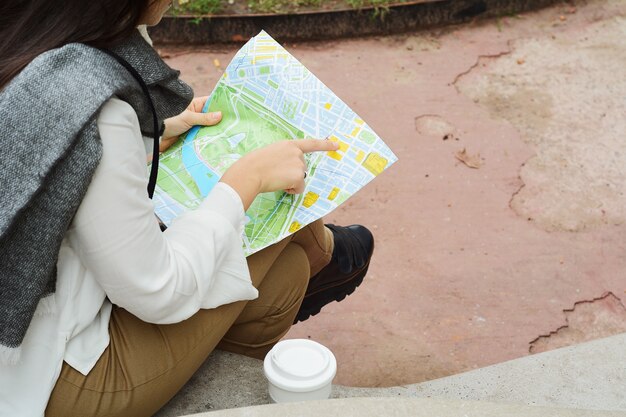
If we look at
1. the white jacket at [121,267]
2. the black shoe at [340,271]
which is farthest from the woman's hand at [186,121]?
the black shoe at [340,271]

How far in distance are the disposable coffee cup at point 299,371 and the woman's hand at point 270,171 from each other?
33 cm

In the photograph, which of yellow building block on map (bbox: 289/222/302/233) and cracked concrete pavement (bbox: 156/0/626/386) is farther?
cracked concrete pavement (bbox: 156/0/626/386)

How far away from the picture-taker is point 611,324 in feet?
9.08

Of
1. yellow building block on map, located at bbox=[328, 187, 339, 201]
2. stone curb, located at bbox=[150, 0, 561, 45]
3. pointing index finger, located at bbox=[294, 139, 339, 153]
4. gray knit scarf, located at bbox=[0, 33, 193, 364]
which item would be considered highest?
gray knit scarf, located at bbox=[0, 33, 193, 364]

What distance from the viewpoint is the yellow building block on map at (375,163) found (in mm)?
1834

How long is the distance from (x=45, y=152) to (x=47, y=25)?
25 cm

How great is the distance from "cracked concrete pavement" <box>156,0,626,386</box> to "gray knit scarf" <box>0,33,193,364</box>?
4.64ft

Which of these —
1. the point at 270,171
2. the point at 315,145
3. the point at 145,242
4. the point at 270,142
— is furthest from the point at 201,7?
the point at 145,242

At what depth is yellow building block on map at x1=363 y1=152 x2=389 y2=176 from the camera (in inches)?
72.2

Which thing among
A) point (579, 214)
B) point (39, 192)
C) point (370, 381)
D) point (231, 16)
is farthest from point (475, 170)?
point (39, 192)

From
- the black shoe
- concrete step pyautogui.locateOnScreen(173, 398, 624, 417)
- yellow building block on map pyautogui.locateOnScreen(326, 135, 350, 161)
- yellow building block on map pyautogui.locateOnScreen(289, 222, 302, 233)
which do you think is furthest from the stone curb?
concrete step pyautogui.locateOnScreen(173, 398, 624, 417)

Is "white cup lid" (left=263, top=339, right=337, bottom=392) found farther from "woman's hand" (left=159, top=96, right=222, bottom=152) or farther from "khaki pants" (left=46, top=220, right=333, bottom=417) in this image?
"woman's hand" (left=159, top=96, right=222, bottom=152)

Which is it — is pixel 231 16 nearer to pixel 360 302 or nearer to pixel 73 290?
pixel 360 302

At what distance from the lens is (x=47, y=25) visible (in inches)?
55.3
